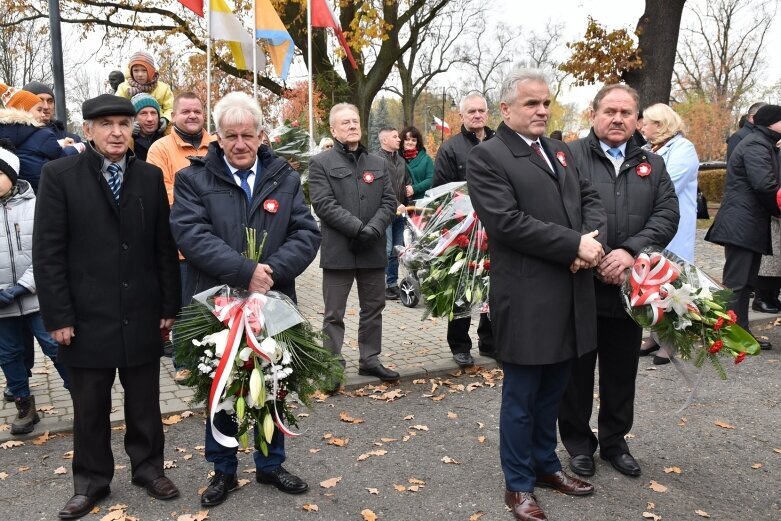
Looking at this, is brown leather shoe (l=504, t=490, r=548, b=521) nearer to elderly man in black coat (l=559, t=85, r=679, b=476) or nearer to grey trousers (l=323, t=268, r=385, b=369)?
elderly man in black coat (l=559, t=85, r=679, b=476)

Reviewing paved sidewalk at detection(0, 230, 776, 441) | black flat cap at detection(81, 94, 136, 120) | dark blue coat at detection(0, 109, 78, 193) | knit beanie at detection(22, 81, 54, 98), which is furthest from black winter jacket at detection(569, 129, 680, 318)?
knit beanie at detection(22, 81, 54, 98)

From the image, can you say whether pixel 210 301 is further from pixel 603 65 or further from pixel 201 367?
pixel 603 65

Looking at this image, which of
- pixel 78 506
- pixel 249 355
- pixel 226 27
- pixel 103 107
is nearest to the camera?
pixel 249 355

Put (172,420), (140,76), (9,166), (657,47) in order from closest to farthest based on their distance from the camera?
(9,166) → (172,420) → (140,76) → (657,47)

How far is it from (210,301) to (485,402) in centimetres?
261

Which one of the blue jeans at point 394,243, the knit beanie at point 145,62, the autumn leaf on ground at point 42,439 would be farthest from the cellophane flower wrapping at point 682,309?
the blue jeans at point 394,243

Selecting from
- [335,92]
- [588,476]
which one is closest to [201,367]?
[588,476]

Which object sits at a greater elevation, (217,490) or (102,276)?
(102,276)

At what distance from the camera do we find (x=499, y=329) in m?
3.58

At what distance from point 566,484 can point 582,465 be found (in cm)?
30

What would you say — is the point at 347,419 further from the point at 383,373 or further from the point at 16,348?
the point at 16,348

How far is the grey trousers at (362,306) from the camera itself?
5.67 m

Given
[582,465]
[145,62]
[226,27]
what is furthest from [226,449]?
[226,27]

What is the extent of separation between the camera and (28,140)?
234 inches
